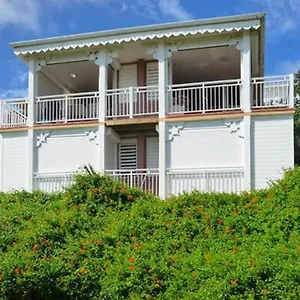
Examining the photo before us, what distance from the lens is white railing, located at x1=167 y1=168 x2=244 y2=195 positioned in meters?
13.4

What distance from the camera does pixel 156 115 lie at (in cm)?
1517

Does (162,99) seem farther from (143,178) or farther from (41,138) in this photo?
(41,138)

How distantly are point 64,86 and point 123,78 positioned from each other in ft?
10.6

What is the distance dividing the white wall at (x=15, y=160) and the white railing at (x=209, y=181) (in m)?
5.20

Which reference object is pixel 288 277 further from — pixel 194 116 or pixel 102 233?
pixel 194 116

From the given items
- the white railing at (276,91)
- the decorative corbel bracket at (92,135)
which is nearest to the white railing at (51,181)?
the decorative corbel bracket at (92,135)

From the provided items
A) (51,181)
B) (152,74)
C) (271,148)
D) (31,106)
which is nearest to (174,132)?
(271,148)

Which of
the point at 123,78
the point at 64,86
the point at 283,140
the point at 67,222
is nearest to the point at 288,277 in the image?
the point at 67,222

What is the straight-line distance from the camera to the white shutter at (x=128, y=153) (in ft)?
52.4

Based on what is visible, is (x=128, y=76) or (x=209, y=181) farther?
(x=128, y=76)

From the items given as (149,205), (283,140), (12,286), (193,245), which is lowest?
(12,286)

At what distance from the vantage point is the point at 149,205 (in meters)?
10.3

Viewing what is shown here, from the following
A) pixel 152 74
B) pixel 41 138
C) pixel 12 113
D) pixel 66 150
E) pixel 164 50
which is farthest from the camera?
pixel 152 74

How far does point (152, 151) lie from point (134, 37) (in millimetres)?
3930
